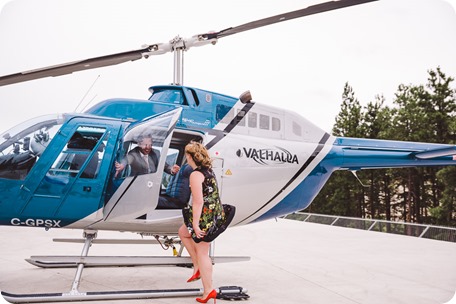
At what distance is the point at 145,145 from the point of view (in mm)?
4656

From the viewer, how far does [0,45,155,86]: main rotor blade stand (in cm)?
449

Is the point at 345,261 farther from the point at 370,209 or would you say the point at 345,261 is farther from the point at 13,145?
the point at 370,209

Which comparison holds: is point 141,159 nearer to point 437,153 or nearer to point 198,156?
point 198,156

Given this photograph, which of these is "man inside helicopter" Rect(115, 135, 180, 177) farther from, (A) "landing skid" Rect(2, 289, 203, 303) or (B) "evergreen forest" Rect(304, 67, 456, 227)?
(B) "evergreen forest" Rect(304, 67, 456, 227)

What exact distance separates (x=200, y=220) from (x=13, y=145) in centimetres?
198

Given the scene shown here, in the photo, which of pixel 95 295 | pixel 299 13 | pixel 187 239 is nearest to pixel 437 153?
pixel 299 13

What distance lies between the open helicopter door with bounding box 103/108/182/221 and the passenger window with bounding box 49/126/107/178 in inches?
9.7

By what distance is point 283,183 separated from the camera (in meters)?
5.88

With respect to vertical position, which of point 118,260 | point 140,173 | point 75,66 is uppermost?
point 75,66

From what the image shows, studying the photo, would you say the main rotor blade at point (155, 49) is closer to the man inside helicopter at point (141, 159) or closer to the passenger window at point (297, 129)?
the man inside helicopter at point (141, 159)

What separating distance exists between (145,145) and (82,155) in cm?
64

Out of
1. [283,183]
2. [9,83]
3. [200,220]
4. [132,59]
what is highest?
[132,59]

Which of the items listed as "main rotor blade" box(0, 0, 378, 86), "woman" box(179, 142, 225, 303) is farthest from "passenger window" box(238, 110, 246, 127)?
"woman" box(179, 142, 225, 303)

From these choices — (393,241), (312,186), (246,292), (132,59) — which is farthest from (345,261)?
(132,59)
